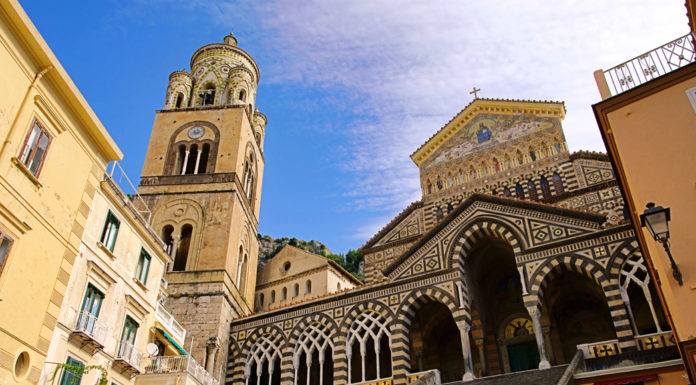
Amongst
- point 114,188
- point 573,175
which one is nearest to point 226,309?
point 114,188

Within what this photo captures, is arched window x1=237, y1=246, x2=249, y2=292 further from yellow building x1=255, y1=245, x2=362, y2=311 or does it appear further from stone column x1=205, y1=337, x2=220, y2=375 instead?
stone column x1=205, y1=337, x2=220, y2=375

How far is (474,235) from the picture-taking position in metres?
20.4

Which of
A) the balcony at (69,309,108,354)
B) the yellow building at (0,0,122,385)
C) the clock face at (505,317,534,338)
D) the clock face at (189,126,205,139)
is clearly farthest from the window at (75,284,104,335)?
the clock face at (189,126,205,139)

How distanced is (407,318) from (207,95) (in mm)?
21062

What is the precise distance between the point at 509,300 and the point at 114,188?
14977 millimetres

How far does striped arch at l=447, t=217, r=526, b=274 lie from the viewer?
19.7m

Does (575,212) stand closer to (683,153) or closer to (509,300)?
(509,300)

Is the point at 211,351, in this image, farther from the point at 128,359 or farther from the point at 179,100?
the point at 179,100

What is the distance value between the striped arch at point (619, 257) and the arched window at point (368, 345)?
25.8 feet

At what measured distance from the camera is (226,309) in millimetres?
24969

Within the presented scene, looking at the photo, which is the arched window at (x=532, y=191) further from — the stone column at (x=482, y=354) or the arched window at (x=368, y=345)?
the arched window at (x=368, y=345)

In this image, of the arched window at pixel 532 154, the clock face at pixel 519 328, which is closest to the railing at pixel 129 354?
the clock face at pixel 519 328

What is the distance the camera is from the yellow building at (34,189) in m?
10.1

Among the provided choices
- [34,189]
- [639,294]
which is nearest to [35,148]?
[34,189]
